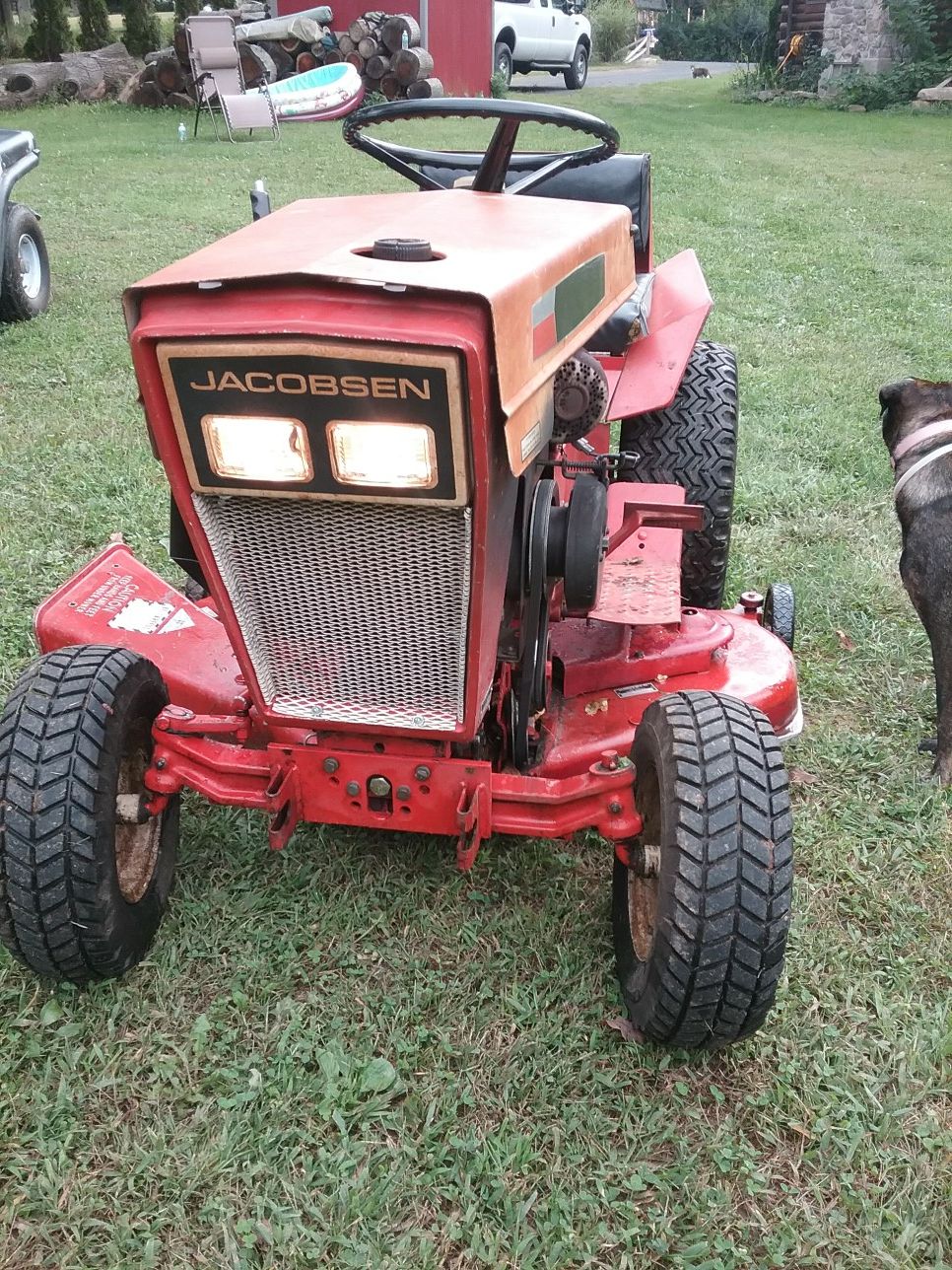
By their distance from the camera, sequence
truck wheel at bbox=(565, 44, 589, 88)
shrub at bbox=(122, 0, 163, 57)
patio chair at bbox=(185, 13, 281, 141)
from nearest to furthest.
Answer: patio chair at bbox=(185, 13, 281, 141), shrub at bbox=(122, 0, 163, 57), truck wheel at bbox=(565, 44, 589, 88)

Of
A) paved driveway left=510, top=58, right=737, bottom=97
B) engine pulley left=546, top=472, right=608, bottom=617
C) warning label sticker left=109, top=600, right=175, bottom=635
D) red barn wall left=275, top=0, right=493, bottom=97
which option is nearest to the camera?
engine pulley left=546, top=472, right=608, bottom=617

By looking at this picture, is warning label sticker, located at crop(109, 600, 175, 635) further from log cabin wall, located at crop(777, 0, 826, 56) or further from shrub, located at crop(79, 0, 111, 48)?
log cabin wall, located at crop(777, 0, 826, 56)

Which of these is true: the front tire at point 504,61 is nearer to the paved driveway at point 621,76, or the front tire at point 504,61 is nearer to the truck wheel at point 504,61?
the truck wheel at point 504,61

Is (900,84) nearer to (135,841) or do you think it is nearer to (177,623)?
(177,623)

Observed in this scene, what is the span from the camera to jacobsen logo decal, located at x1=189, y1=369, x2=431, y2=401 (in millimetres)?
1500

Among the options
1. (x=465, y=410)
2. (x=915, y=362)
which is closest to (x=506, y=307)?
(x=465, y=410)

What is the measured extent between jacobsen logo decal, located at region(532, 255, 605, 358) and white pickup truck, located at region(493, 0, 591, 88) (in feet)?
66.5

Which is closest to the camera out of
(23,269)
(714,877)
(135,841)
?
(714,877)

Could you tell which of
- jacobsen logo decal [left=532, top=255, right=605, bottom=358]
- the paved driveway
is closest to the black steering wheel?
jacobsen logo decal [left=532, top=255, right=605, bottom=358]

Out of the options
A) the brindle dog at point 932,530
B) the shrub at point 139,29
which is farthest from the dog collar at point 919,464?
the shrub at point 139,29

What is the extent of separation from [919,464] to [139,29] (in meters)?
21.5

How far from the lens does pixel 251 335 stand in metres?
1.50

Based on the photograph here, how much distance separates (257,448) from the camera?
1626 millimetres

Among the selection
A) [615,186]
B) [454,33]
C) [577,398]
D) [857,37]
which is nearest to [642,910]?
[577,398]
